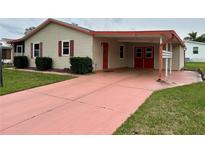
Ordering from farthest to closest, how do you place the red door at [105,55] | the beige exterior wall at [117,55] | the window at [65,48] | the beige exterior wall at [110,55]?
the red door at [105,55] < the window at [65,48] < the beige exterior wall at [117,55] < the beige exterior wall at [110,55]

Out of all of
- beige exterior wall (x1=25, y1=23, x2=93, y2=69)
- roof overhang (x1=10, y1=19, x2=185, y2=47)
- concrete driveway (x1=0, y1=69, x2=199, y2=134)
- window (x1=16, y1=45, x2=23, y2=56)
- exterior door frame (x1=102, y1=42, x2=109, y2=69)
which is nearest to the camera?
concrete driveway (x1=0, y1=69, x2=199, y2=134)

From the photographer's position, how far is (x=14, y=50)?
805 inches

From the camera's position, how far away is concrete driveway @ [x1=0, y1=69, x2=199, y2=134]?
13.0 feet

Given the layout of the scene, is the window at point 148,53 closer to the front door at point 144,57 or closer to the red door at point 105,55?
the front door at point 144,57

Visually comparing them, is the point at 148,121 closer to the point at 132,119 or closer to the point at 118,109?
the point at 132,119

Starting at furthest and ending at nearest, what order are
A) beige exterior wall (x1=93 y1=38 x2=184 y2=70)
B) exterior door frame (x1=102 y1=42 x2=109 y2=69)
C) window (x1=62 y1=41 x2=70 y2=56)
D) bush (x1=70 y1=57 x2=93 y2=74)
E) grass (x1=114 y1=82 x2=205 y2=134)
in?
exterior door frame (x1=102 y1=42 x2=109 y2=69), window (x1=62 y1=41 x2=70 y2=56), beige exterior wall (x1=93 y1=38 x2=184 y2=70), bush (x1=70 y1=57 x2=93 y2=74), grass (x1=114 y1=82 x2=205 y2=134)

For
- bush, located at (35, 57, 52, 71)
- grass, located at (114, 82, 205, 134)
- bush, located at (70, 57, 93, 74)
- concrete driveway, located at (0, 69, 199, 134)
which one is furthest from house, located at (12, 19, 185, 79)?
grass, located at (114, 82, 205, 134)

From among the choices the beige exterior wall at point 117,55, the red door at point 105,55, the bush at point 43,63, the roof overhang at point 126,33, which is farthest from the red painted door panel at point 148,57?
the bush at point 43,63

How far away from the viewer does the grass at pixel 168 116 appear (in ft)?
12.4

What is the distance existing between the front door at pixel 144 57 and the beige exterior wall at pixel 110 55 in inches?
42.0

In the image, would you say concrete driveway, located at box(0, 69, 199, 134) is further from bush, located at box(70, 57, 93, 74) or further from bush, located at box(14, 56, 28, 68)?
bush, located at box(14, 56, 28, 68)

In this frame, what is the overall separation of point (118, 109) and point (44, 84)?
4.64 metres

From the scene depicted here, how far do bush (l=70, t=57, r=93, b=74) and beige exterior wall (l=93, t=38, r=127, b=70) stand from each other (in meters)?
1.02

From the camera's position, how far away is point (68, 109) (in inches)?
203
